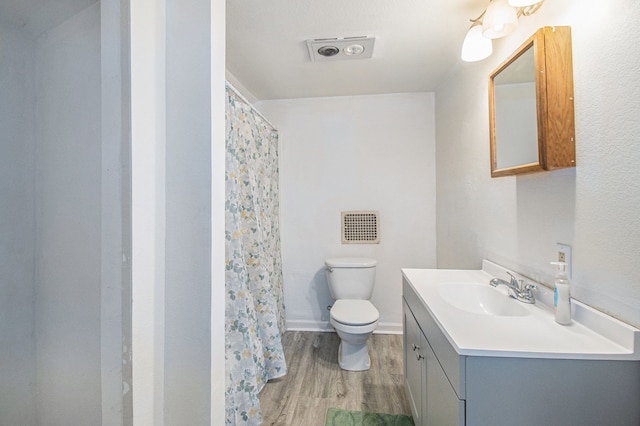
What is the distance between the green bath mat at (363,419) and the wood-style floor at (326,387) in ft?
0.11

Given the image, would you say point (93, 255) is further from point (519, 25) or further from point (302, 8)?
point (519, 25)

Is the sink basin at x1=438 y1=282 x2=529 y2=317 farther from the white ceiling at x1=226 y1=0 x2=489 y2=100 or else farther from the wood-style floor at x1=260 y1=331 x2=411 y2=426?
the white ceiling at x1=226 y1=0 x2=489 y2=100

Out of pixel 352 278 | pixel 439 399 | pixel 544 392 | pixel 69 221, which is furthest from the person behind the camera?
pixel 352 278

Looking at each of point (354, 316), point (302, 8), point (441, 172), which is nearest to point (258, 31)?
point (302, 8)

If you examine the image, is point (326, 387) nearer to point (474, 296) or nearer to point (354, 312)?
point (354, 312)

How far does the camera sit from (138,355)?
0.81m

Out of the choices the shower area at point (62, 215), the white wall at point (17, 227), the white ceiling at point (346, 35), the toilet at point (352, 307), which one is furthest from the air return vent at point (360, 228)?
the white wall at point (17, 227)

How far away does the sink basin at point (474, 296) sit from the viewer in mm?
1243

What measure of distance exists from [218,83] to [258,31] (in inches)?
34.0

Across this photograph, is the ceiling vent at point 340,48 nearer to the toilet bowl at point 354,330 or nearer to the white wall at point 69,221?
the white wall at point 69,221

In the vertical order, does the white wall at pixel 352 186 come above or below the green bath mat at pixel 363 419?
above

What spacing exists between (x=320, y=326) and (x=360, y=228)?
1.02 metres

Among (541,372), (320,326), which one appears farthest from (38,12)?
(320,326)

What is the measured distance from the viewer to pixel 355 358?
6.50 ft
